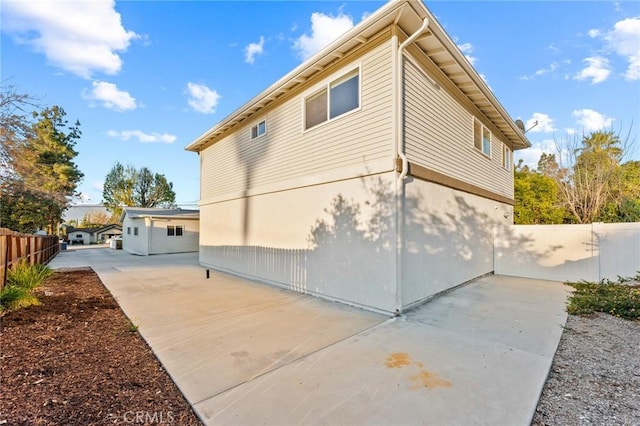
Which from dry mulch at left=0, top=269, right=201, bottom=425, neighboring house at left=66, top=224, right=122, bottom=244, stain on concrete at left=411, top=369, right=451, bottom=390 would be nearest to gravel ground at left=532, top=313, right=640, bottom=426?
stain on concrete at left=411, top=369, right=451, bottom=390

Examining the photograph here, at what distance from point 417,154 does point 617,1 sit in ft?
24.5

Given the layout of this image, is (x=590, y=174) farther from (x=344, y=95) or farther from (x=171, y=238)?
(x=171, y=238)

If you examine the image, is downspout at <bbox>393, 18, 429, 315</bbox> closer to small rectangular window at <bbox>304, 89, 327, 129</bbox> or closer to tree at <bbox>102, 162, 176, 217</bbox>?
small rectangular window at <bbox>304, 89, 327, 129</bbox>

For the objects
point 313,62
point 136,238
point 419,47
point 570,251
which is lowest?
point 136,238

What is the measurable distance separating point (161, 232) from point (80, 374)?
17.2m

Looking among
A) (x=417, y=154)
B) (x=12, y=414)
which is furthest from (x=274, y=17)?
(x=12, y=414)

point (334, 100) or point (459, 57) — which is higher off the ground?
point (459, 57)

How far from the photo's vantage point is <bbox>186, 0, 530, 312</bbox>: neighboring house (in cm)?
512

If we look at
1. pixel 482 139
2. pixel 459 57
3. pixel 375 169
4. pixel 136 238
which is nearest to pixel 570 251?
pixel 482 139

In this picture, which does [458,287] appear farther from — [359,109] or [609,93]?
[609,93]

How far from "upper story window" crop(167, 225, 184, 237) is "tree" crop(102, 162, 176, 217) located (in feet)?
55.7

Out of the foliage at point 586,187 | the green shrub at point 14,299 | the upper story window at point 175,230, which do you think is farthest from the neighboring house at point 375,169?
the upper story window at point 175,230

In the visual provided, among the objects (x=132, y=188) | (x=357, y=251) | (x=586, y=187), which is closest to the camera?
(x=357, y=251)

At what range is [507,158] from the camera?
10.9 metres
